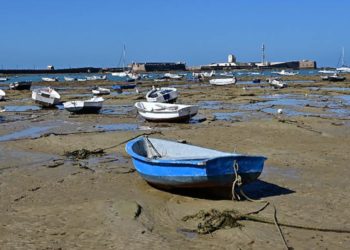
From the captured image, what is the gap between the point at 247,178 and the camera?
9516 mm

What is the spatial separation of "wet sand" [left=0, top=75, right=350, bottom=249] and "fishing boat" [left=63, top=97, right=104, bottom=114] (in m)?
6.05

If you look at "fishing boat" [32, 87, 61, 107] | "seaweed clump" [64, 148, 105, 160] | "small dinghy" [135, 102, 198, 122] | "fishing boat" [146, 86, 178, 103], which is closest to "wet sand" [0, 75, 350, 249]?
"seaweed clump" [64, 148, 105, 160]

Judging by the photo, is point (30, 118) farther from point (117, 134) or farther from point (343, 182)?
point (343, 182)

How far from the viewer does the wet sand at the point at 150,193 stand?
7.62 metres

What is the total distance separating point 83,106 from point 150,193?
18061mm

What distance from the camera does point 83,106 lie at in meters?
27.7

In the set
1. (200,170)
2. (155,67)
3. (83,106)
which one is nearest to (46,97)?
(83,106)

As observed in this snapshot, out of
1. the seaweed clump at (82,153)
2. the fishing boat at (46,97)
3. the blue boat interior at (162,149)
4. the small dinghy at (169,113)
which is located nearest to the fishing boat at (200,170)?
the blue boat interior at (162,149)

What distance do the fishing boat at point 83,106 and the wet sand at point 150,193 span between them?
19.8 ft

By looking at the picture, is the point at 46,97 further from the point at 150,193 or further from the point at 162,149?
the point at 150,193

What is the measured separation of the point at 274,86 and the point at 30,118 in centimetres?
3057

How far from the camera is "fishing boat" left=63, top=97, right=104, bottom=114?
27.6 meters

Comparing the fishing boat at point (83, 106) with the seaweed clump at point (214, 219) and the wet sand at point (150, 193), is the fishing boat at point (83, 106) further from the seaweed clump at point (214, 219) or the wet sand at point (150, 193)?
the seaweed clump at point (214, 219)

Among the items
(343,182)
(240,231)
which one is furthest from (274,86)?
(240,231)
